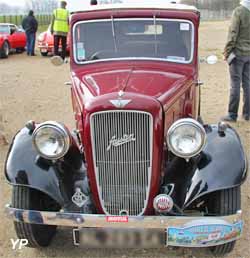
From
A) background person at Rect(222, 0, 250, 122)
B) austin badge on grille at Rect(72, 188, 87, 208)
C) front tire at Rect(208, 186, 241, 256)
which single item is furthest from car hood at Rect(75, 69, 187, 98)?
background person at Rect(222, 0, 250, 122)

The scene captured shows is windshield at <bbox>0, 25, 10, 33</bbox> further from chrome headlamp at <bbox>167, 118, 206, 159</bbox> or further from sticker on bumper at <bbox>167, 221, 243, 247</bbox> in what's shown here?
sticker on bumper at <bbox>167, 221, 243, 247</bbox>

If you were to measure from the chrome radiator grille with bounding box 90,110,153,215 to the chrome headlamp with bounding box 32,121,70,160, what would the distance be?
280 mm

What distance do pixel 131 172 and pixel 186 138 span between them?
20.2 inches

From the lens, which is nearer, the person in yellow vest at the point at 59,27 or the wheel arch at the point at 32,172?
the wheel arch at the point at 32,172

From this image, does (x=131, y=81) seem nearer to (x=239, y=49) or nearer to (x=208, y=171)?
(x=208, y=171)

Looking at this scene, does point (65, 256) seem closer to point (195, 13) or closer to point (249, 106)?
point (195, 13)

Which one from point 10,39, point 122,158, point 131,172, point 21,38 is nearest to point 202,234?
point 131,172

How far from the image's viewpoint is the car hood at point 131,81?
4.04 meters

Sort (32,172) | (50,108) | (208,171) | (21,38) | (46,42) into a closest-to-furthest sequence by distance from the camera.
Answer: (208,171)
(32,172)
(50,108)
(46,42)
(21,38)

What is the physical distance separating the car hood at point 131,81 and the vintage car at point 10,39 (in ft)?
50.5

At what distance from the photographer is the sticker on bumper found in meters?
3.65

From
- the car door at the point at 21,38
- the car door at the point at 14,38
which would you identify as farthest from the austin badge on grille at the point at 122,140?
the car door at the point at 21,38

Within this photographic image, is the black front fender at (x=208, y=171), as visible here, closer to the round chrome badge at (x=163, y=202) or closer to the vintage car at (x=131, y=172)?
the vintage car at (x=131, y=172)

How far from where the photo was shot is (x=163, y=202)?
12.3 feet
